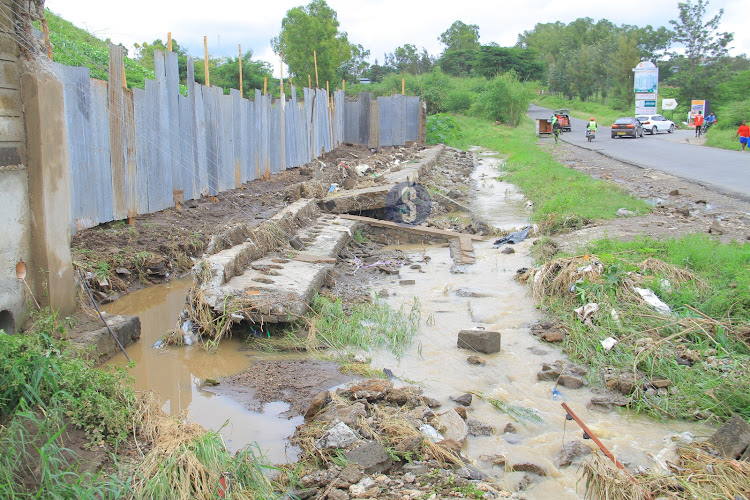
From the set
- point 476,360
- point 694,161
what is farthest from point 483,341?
point 694,161

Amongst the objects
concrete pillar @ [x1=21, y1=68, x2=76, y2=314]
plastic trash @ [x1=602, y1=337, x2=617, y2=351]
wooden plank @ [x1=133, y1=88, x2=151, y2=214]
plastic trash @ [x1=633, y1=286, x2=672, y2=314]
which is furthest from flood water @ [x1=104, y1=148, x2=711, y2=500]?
wooden plank @ [x1=133, y1=88, x2=151, y2=214]

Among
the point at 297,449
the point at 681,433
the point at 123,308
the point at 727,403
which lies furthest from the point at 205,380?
the point at 727,403

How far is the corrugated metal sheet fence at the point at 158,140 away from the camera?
6555 mm

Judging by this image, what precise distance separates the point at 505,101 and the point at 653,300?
35.6m

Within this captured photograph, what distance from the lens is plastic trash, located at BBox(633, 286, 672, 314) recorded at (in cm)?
520

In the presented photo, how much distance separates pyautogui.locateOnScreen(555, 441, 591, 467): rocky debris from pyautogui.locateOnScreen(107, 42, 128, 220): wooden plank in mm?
5679

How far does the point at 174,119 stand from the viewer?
843 cm

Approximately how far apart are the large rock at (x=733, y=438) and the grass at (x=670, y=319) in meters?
0.46

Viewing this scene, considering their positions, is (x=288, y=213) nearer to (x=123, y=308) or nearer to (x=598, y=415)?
(x=123, y=308)

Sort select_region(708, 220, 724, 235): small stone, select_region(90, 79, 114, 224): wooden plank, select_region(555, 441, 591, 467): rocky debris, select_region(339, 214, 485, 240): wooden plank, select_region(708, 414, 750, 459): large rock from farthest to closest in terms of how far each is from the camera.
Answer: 1. select_region(339, 214, 485, 240): wooden plank
2. select_region(708, 220, 724, 235): small stone
3. select_region(90, 79, 114, 224): wooden plank
4. select_region(555, 441, 591, 467): rocky debris
5. select_region(708, 414, 750, 459): large rock

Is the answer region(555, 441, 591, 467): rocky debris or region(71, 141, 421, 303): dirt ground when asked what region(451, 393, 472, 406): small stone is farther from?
region(71, 141, 421, 303): dirt ground

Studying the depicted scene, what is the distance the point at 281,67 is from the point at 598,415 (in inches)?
443

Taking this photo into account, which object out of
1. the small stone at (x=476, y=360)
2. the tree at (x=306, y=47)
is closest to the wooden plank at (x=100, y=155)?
the small stone at (x=476, y=360)

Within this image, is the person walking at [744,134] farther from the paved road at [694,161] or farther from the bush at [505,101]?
the bush at [505,101]
